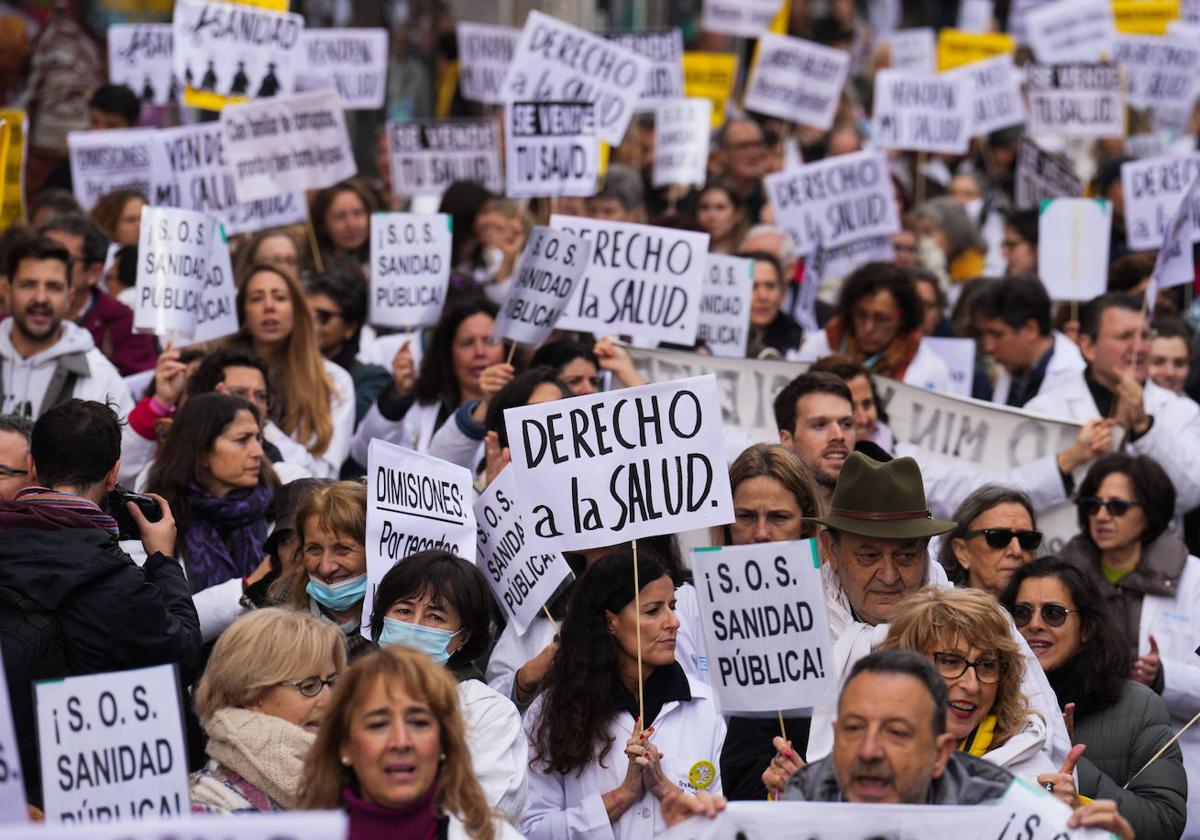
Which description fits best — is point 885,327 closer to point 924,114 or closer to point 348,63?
point 924,114

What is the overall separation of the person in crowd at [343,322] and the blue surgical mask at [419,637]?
3.85 meters

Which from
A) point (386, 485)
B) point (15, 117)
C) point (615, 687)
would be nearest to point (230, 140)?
point (15, 117)

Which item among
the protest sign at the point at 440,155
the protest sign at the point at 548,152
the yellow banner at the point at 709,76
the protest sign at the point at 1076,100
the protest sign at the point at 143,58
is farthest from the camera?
the yellow banner at the point at 709,76

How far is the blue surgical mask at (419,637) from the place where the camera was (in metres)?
6.09

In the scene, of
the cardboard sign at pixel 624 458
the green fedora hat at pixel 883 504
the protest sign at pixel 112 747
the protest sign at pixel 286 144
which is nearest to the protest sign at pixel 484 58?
the protest sign at pixel 286 144

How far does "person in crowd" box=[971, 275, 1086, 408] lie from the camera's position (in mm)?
10258

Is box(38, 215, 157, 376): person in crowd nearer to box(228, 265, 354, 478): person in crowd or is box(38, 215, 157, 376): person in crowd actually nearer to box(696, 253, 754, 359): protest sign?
box(228, 265, 354, 478): person in crowd

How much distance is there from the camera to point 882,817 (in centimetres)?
477

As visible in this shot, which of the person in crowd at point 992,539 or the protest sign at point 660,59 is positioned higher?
the protest sign at point 660,59

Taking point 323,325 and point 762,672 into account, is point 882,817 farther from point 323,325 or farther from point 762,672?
point 323,325

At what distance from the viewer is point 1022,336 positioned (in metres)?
10.3

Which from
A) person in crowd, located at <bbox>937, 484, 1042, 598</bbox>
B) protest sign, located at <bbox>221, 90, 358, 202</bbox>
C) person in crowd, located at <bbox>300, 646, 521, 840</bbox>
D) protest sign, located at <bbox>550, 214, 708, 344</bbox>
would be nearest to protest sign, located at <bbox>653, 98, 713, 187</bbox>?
protest sign, located at <bbox>221, 90, 358, 202</bbox>

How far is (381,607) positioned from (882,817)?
1.96 metres

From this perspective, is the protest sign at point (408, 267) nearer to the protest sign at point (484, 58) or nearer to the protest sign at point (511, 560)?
the protest sign at point (511, 560)
